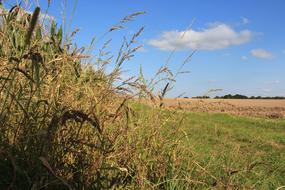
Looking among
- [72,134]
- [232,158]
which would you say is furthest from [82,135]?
[232,158]

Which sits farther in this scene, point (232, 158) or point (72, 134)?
point (232, 158)

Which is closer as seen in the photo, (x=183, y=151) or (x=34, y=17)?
(x=34, y=17)

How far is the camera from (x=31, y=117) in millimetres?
2318

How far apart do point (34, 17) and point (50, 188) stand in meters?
1.09

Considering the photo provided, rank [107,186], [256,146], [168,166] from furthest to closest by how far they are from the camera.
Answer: [256,146], [168,166], [107,186]

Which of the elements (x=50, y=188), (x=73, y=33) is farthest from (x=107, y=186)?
(x=73, y=33)

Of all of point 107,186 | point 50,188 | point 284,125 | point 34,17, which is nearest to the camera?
point 34,17

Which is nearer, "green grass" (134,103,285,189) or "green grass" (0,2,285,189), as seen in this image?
"green grass" (0,2,285,189)

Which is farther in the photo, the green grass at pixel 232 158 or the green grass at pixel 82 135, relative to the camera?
the green grass at pixel 232 158

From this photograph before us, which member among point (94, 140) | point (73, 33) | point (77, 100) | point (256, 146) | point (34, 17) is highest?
point (73, 33)

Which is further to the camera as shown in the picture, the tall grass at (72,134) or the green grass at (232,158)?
the green grass at (232,158)

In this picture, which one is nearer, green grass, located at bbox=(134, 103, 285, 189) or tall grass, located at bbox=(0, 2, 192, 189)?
tall grass, located at bbox=(0, 2, 192, 189)

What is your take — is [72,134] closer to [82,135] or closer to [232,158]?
[82,135]

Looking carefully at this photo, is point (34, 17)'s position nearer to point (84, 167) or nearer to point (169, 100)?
point (84, 167)
